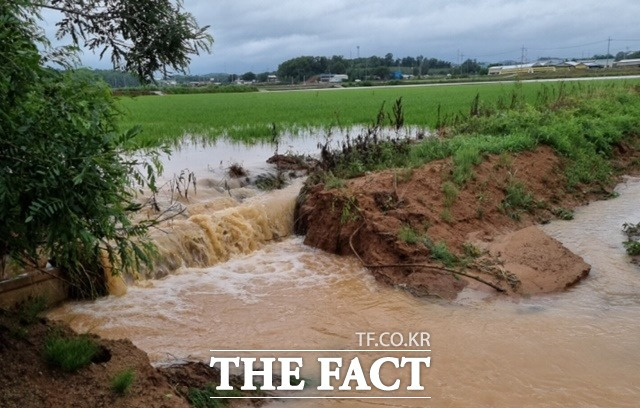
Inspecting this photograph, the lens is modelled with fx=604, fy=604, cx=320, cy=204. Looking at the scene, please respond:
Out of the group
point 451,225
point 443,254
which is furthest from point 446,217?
point 443,254

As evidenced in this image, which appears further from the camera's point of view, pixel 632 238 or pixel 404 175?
pixel 404 175

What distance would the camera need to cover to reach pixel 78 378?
3.39 m

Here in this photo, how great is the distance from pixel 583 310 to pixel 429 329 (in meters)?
1.54

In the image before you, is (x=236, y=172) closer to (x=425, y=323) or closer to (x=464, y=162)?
(x=464, y=162)

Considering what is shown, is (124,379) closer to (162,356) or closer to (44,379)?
(44,379)

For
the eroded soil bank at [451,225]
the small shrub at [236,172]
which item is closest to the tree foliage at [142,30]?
the eroded soil bank at [451,225]

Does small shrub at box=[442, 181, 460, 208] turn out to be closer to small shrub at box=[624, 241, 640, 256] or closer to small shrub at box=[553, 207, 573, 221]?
small shrub at box=[553, 207, 573, 221]

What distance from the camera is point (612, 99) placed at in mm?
16203

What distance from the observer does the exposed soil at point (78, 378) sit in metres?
3.23

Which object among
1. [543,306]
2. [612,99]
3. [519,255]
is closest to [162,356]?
[543,306]

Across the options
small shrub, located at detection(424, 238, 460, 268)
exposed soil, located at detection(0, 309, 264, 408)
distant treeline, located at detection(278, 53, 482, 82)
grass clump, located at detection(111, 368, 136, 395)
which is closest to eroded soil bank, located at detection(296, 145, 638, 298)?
small shrub, located at detection(424, 238, 460, 268)

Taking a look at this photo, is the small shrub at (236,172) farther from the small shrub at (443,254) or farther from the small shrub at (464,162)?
the small shrub at (443,254)

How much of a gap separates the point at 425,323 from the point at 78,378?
314cm

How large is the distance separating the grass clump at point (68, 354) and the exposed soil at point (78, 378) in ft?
0.11
